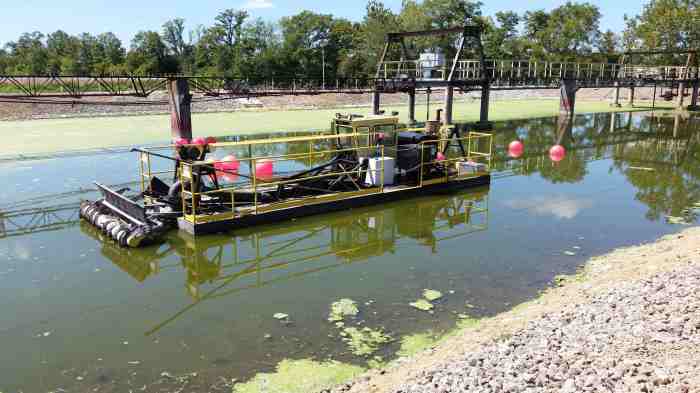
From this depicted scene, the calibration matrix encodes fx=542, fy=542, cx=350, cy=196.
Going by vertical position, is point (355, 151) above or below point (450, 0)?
below

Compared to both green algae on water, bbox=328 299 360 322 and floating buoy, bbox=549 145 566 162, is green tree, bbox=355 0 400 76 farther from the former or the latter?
green algae on water, bbox=328 299 360 322

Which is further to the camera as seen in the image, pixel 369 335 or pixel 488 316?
pixel 488 316

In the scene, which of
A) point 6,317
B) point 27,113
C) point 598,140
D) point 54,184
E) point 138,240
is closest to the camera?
point 6,317

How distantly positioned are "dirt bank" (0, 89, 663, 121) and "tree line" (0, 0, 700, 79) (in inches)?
591

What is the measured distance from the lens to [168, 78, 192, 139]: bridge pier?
21.6m

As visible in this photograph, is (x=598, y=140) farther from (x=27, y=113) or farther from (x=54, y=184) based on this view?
(x=27, y=113)

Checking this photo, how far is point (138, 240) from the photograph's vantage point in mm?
10570

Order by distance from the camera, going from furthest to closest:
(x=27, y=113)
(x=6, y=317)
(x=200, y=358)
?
(x=27, y=113) → (x=6, y=317) → (x=200, y=358)

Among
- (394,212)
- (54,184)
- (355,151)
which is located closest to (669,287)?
(394,212)

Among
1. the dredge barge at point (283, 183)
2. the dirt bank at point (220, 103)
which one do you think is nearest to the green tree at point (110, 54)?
the dirt bank at point (220, 103)

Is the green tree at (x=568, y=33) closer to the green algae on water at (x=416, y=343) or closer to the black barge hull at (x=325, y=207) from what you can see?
the black barge hull at (x=325, y=207)

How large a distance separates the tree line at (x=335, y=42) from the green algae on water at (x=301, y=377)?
213 ft

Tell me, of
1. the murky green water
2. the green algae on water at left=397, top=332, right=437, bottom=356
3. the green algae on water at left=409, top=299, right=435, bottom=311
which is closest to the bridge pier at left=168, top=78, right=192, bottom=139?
the murky green water

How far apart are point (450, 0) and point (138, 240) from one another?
3146 inches
